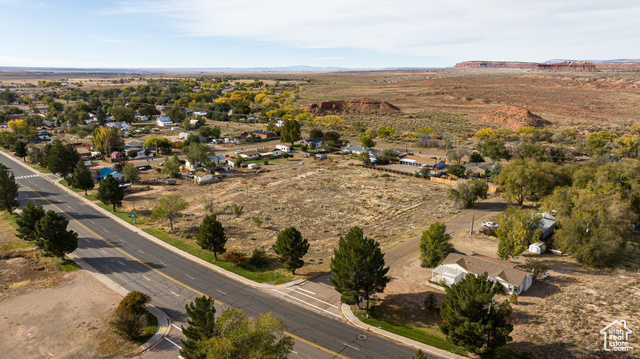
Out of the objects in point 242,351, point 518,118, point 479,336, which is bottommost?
point 479,336

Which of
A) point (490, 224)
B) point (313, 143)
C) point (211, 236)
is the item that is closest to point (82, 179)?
point (211, 236)

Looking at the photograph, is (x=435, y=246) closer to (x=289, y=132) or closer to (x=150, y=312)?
(x=150, y=312)

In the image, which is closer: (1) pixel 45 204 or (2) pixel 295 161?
(1) pixel 45 204

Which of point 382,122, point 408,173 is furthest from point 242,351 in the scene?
point 382,122

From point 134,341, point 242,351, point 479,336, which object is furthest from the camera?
point 134,341

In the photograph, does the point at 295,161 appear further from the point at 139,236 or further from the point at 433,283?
the point at 433,283

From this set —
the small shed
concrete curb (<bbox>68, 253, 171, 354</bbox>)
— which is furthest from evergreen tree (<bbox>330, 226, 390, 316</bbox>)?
the small shed

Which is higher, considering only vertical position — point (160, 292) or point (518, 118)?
point (518, 118)
